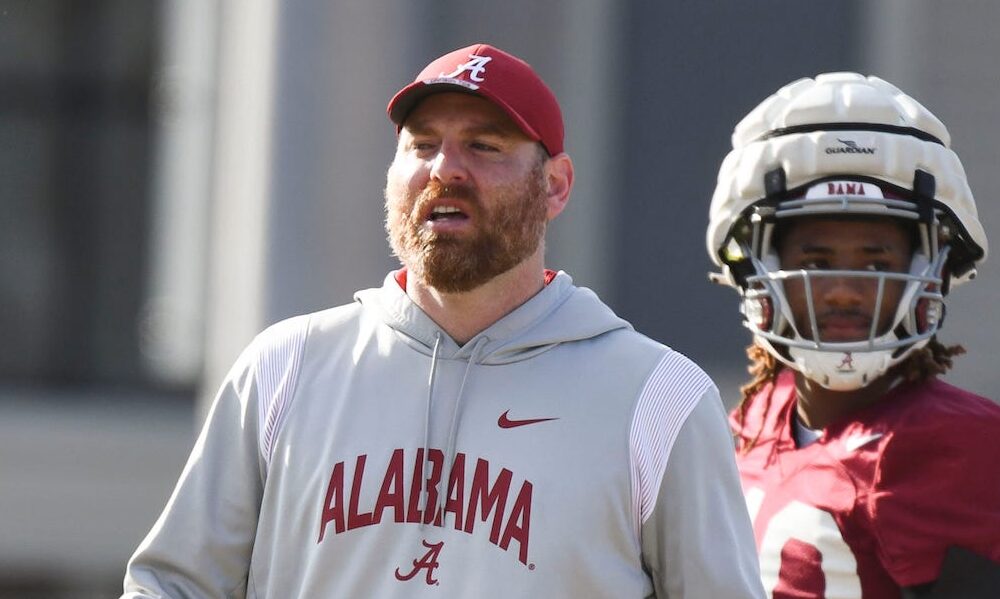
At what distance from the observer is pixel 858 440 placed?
3.62 meters

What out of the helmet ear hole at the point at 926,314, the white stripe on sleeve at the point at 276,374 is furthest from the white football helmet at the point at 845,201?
the white stripe on sleeve at the point at 276,374

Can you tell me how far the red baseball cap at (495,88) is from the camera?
313cm

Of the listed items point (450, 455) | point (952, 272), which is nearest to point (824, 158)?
point (952, 272)

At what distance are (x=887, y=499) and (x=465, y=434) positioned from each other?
3.00 feet

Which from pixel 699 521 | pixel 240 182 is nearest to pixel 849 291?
pixel 699 521

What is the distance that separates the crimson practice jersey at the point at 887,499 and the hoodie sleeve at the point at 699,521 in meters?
0.46

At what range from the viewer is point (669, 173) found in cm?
750

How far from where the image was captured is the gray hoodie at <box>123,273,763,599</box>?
2971 mm

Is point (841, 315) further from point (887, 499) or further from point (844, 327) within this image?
point (887, 499)

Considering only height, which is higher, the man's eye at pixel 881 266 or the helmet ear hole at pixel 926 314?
the man's eye at pixel 881 266

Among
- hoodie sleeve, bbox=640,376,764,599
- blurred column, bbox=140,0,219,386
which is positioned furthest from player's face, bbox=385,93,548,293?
blurred column, bbox=140,0,219,386

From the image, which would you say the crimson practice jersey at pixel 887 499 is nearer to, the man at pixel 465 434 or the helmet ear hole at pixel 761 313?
the helmet ear hole at pixel 761 313

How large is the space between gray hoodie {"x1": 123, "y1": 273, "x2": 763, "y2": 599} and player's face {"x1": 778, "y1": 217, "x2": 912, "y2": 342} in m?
0.67

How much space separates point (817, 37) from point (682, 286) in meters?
1.19
